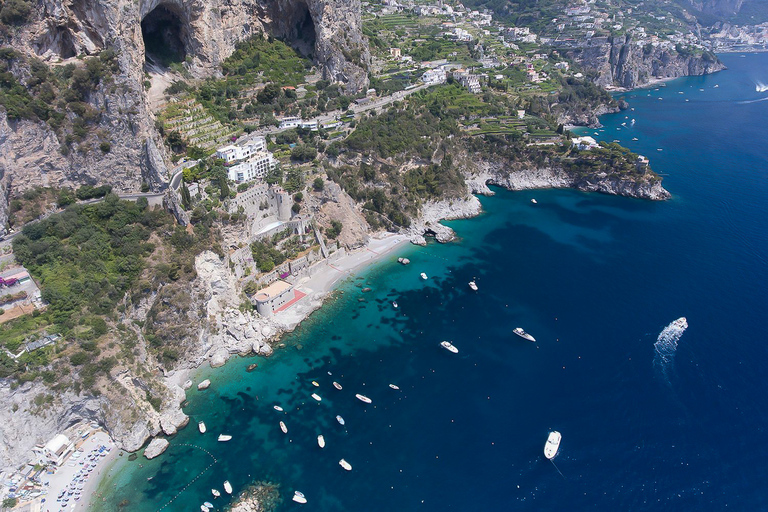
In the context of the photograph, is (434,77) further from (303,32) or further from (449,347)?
(449,347)

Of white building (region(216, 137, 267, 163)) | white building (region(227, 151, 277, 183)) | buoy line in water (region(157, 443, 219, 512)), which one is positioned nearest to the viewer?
buoy line in water (region(157, 443, 219, 512))

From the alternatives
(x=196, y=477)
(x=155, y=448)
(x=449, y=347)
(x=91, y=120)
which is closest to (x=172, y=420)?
(x=155, y=448)

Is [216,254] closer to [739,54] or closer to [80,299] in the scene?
[80,299]

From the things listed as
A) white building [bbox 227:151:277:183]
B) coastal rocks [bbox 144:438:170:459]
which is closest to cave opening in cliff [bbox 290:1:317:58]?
white building [bbox 227:151:277:183]

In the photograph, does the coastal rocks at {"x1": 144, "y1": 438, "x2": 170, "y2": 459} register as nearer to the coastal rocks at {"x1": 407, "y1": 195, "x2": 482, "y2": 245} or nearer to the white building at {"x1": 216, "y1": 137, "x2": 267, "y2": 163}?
the white building at {"x1": 216, "y1": 137, "x2": 267, "y2": 163}

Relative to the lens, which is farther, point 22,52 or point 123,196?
point 123,196

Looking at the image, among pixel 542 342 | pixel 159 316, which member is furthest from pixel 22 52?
pixel 542 342

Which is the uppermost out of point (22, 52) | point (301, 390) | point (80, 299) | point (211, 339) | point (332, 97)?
point (22, 52)

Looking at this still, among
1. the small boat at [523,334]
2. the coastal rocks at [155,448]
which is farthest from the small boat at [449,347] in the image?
the coastal rocks at [155,448]
